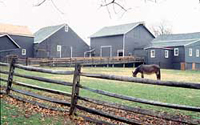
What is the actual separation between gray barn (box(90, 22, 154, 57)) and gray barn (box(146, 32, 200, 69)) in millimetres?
3504

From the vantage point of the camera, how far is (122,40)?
135 ft

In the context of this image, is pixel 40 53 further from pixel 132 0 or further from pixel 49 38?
pixel 132 0

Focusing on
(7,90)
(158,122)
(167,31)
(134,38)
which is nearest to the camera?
(158,122)

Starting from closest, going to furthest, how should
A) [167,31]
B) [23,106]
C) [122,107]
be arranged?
1. [122,107]
2. [23,106]
3. [167,31]

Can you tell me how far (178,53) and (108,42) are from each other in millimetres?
12508

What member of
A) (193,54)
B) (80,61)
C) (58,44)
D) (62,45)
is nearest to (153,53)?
(193,54)

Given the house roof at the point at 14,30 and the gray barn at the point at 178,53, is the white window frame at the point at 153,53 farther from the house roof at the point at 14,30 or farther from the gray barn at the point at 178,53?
the house roof at the point at 14,30

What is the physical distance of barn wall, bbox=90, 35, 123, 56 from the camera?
4155 centimetres

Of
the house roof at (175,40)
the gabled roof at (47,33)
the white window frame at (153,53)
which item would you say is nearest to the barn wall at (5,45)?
the gabled roof at (47,33)

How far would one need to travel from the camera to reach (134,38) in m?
42.3

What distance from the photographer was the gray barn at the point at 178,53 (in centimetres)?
3578

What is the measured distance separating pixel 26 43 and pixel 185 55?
24.4 m

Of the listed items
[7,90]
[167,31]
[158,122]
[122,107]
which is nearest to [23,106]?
[7,90]

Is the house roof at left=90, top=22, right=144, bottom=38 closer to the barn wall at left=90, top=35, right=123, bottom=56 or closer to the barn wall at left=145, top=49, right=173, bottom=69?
the barn wall at left=90, top=35, right=123, bottom=56
